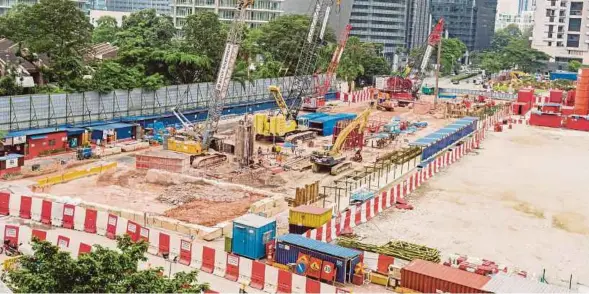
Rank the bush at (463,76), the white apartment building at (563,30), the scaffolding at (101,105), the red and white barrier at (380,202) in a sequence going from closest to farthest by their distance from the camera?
the red and white barrier at (380,202), the scaffolding at (101,105), the bush at (463,76), the white apartment building at (563,30)

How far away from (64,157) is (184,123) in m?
15.1

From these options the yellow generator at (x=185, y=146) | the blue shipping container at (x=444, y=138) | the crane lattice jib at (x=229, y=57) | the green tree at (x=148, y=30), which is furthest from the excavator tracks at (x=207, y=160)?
the green tree at (x=148, y=30)

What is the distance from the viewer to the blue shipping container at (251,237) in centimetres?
3064

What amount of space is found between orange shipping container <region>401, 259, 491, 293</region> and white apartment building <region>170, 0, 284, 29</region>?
11742cm

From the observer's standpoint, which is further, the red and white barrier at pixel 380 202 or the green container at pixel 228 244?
the red and white barrier at pixel 380 202

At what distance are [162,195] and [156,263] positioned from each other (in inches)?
510

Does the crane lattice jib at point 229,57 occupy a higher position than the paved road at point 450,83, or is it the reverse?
the crane lattice jib at point 229,57

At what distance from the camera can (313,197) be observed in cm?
4125

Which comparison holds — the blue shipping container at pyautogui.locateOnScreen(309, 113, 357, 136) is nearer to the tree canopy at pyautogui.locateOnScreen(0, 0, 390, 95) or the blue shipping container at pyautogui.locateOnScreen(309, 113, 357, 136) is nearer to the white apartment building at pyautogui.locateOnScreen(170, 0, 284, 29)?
the tree canopy at pyautogui.locateOnScreen(0, 0, 390, 95)

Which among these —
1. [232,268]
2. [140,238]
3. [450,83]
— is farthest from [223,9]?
[232,268]

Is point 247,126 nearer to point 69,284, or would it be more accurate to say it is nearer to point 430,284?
point 430,284

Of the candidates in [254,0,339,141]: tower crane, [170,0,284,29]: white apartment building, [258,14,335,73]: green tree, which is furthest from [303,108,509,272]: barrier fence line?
[170,0,284,29]: white apartment building

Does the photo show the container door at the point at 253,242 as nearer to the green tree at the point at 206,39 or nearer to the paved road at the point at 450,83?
the green tree at the point at 206,39

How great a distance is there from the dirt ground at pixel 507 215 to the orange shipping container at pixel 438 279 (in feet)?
20.6
